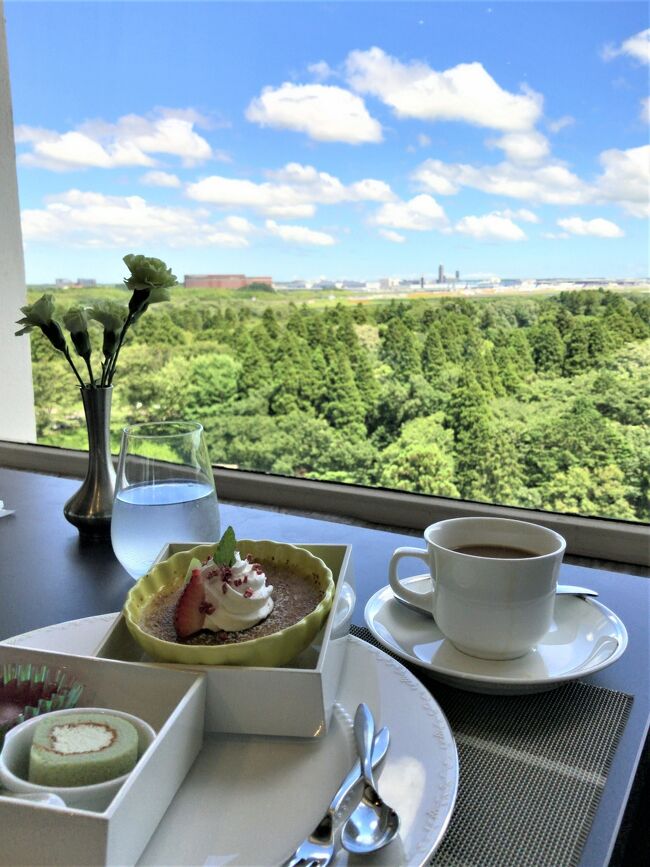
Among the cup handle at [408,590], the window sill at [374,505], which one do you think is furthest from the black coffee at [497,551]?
the window sill at [374,505]

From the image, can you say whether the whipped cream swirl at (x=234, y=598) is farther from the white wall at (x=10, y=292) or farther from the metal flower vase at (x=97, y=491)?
the white wall at (x=10, y=292)

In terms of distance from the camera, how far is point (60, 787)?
372 millimetres

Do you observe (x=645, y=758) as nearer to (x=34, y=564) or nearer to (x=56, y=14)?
(x=34, y=564)

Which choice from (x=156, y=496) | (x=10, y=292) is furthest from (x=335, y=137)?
(x=156, y=496)

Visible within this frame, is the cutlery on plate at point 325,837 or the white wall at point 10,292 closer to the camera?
the cutlery on plate at point 325,837

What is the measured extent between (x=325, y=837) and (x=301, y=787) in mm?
51

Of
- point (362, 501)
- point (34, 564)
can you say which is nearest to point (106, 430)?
point (34, 564)

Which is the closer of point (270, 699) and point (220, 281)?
point (270, 699)

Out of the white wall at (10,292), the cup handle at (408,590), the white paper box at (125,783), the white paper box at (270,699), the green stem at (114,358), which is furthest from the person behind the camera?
the white wall at (10,292)

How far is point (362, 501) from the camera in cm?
194

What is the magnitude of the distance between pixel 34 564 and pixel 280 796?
1.78 feet

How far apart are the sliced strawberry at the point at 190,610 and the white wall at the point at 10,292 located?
7.06 feet

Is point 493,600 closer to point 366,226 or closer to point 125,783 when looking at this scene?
point 125,783

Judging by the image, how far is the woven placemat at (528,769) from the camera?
1.31ft
